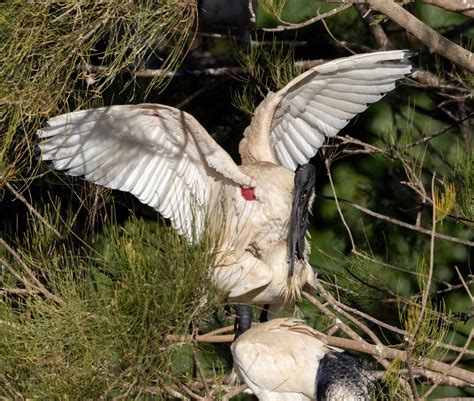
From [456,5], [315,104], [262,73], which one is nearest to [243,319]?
[315,104]

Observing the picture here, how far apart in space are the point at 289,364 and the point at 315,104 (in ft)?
2.52

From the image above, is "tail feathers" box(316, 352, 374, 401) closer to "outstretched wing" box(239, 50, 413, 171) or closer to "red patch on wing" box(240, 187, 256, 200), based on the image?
"red patch on wing" box(240, 187, 256, 200)

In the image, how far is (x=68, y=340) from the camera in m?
2.13

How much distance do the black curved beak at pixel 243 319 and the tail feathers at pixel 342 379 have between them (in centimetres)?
29

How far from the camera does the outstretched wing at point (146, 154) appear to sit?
8.65ft

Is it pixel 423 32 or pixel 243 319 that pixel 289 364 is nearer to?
pixel 243 319

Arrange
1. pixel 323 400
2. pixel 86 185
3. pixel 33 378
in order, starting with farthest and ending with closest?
1. pixel 86 185
2. pixel 323 400
3. pixel 33 378

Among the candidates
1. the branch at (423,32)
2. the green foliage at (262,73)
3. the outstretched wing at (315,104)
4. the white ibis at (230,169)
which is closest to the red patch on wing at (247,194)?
the white ibis at (230,169)

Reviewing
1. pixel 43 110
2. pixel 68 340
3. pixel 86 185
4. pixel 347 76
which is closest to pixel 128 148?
pixel 86 185

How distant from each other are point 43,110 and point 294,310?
0.89m

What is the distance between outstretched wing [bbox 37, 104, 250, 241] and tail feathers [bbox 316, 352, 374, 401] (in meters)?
0.41

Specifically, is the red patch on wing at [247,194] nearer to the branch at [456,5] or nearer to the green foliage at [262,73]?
the green foliage at [262,73]

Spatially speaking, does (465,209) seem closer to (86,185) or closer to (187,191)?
(187,191)

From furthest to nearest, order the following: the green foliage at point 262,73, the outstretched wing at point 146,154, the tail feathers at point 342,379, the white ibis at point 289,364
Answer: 1. the green foliage at point 262,73
2. the outstretched wing at point 146,154
3. the white ibis at point 289,364
4. the tail feathers at point 342,379
